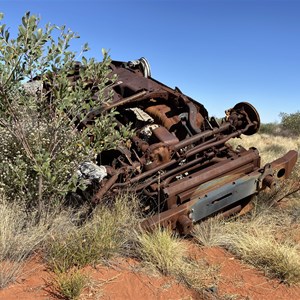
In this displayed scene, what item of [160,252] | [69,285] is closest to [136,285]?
[160,252]

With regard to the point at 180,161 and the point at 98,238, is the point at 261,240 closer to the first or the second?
the point at 180,161

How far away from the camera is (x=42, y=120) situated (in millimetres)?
4750

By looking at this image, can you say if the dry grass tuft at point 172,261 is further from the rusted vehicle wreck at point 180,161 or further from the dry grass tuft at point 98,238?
the dry grass tuft at point 98,238

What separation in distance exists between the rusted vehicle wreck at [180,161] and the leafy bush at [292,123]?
25236 mm

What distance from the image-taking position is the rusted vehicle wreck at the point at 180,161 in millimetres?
4387

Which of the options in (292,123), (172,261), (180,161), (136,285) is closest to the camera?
(136,285)

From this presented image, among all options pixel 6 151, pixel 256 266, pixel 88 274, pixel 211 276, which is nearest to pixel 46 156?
pixel 6 151

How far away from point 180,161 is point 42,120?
1884mm

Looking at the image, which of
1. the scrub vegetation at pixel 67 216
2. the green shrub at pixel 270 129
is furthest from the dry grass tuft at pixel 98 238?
the green shrub at pixel 270 129

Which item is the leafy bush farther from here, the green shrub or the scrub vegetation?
the scrub vegetation

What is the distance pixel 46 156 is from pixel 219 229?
7.50 ft

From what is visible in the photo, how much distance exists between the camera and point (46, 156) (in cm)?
404

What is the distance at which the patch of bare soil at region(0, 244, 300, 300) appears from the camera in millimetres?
3215

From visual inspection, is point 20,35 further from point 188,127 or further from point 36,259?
point 188,127
